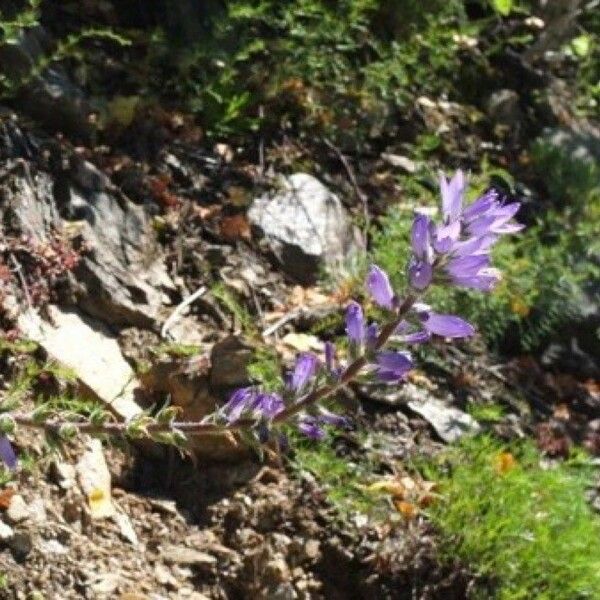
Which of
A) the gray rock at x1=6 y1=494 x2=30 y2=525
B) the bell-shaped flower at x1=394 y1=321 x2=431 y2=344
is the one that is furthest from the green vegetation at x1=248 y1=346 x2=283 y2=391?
the bell-shaped flower at x1=394 y1=321 x2=431 y2=344

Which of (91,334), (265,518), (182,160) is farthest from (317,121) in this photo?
(265,518)

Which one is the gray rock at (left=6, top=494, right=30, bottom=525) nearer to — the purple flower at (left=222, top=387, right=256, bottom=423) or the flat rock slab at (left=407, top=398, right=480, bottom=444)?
the purple flower at (left=222, top=387, right=256, bottom=423)

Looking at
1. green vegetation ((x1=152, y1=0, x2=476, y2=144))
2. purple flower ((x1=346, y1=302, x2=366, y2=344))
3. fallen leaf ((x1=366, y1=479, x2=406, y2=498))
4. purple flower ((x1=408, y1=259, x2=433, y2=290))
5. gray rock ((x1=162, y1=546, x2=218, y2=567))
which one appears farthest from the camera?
green vegetation ((x1=152, y1=0, x2=476, y2=144))

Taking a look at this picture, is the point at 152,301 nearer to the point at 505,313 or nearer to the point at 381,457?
the point at 381,457

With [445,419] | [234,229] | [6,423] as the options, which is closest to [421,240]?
[6,423]

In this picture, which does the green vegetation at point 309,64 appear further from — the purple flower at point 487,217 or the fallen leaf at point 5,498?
the purple flower at point 487,217

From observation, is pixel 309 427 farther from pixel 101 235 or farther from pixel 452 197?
pixel 101 235
